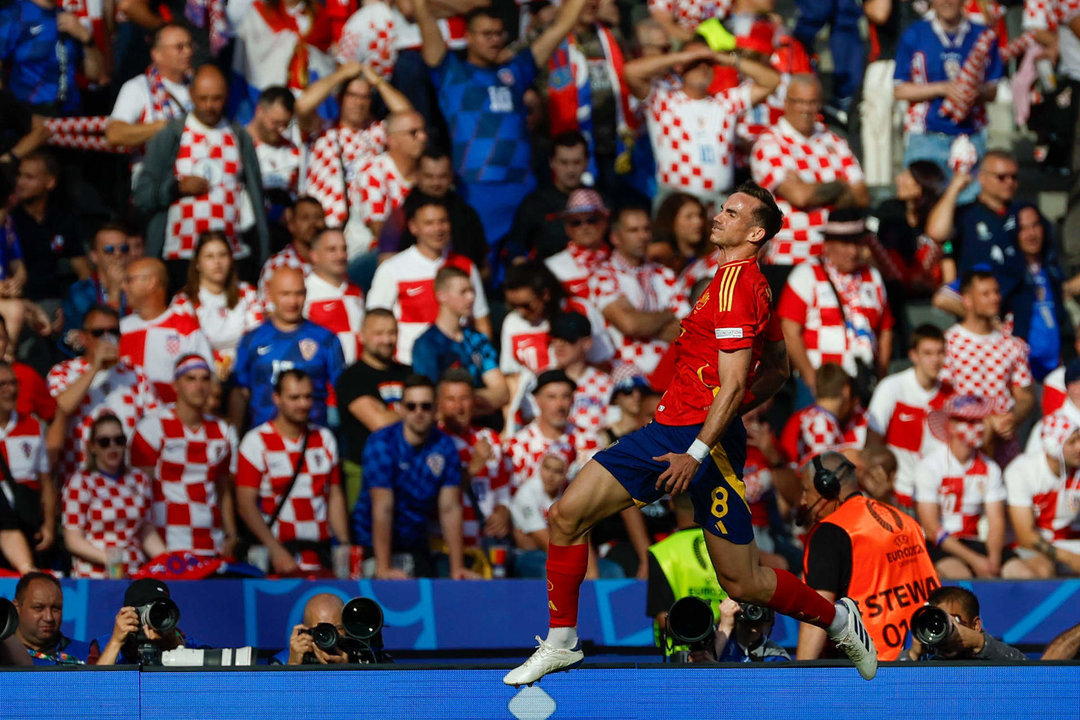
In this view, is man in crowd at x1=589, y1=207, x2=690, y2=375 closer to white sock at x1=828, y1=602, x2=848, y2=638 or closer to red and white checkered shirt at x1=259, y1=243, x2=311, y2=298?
red and white checkered shirt at x1=259, y1=243, x2=311, y2=298

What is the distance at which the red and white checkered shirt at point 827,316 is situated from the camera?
10.3 m

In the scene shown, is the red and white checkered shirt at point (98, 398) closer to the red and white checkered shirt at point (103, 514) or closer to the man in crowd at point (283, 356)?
the red and white checkered shirt at point (103, 514)

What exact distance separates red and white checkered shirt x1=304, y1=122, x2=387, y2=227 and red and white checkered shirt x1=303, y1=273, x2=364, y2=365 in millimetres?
727

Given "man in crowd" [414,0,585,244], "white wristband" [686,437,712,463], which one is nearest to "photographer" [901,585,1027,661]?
"white wristband" [686,437,712,463]

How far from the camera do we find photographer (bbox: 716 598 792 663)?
22.5ft

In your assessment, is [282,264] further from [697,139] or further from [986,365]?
[986,365]

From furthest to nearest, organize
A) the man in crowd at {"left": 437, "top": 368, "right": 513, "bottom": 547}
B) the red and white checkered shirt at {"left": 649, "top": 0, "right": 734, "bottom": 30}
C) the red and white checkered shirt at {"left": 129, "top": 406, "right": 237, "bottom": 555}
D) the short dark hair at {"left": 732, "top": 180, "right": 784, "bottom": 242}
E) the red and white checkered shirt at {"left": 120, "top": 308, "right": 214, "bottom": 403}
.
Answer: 1. the red and white checkered shirt at {"left": 649, "top": 0, "right": 734, "bottom": 30}
2. the red and white checkered shirt at {"left": 120, "top": 308, "right": 214, "bottom": 403}
3. the man in crowd at {"left": 437, "top": 368, "right": 513, "bottom": 547}
4. the red and white checkered shirt at {"left": 129, "top": 406, "right": 237, "bottom": 555}
5. the short dark hair at {"left": 732, "top": 180, "right": 784, "bottom": 242}

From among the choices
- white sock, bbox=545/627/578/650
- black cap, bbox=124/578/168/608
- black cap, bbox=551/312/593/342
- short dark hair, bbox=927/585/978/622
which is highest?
black cap, bbox=551/312/593/342

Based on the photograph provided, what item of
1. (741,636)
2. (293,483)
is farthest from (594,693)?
(293,483)

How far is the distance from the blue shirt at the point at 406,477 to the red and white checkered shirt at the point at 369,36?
3.29m

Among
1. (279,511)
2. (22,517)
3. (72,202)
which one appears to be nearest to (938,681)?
(279,511)

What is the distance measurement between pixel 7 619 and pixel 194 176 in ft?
16.4

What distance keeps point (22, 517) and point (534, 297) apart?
316 centimetres

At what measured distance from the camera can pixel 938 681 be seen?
5.95 metres
